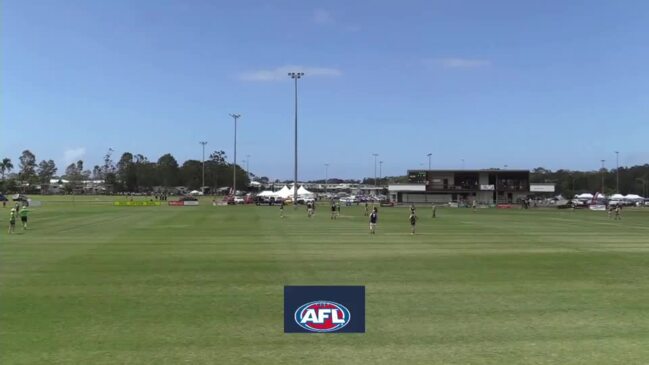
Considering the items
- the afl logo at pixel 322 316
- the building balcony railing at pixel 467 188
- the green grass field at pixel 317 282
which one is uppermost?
the building balcony railing at pixel 467 188

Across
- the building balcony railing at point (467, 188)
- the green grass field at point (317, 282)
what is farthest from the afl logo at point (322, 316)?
the building balcony railing at point (467, 188)

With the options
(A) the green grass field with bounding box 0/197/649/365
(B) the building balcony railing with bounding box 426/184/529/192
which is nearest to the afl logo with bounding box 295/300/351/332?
(A) the green grass field with bounding box 0/197/649/365

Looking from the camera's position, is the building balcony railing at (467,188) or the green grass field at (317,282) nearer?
the green grass field at (317,282)

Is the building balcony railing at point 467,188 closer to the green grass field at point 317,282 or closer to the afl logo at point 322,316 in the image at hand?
the green grass field at point 317,282

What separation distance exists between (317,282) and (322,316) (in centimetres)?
751

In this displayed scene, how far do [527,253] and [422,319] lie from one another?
45.6 ft

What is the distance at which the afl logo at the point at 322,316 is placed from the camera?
8203 mm

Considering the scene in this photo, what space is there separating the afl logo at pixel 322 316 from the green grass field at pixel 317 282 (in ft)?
2.62

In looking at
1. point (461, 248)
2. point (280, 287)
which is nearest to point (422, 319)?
point (280, 287)

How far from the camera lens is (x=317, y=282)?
1603cm

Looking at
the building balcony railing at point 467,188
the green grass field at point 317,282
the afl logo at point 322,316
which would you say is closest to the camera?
the afl logo at point 322,316

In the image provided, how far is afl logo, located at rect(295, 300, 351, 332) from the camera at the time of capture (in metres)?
8.20

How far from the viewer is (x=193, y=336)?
34.8ft

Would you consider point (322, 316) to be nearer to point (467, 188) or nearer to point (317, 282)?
point (317, 282)
